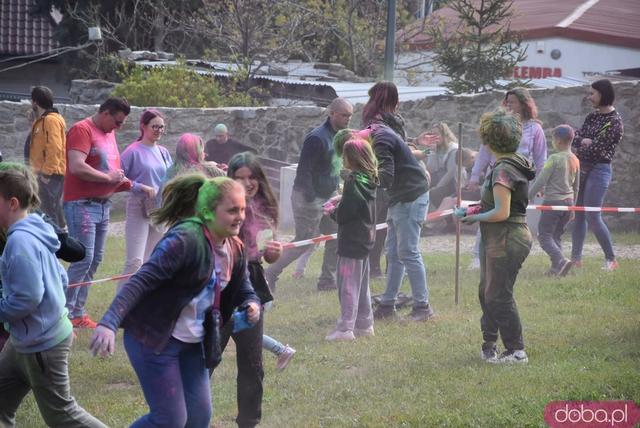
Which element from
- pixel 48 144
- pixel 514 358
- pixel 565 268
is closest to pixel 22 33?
pixel 48 144

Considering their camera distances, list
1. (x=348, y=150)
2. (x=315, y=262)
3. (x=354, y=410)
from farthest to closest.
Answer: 1. (x=315, y=262)
2. (x=348, y=150)
3. (x=354, y=410)

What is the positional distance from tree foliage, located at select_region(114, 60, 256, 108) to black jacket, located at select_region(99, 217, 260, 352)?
38.7 ft

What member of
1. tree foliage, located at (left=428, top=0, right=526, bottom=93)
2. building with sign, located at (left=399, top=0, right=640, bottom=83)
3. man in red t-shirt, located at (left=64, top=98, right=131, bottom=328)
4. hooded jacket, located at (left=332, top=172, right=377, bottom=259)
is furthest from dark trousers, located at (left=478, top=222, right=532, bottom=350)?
building with sign, located at (left=399, top=0, right=640, bottom=83)

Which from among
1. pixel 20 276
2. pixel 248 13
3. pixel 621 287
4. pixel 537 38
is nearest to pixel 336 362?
pixel 20 276

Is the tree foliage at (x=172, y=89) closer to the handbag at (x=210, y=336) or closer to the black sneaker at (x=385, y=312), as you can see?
the black sneaker at (x=385, y=312)

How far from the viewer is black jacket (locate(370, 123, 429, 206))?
770cm

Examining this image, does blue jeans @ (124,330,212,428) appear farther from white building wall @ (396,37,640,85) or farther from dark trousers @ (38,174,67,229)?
white building wall @ (396,37,640,85)

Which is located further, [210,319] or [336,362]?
[336,362]

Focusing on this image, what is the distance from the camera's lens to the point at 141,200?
7938 millimetres

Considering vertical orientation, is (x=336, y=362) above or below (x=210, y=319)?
below

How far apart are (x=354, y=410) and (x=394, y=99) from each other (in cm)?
329

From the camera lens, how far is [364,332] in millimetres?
7477

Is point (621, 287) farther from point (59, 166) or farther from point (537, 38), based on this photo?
point (537, 38)

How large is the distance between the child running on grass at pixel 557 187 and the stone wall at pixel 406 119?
3801 mm
